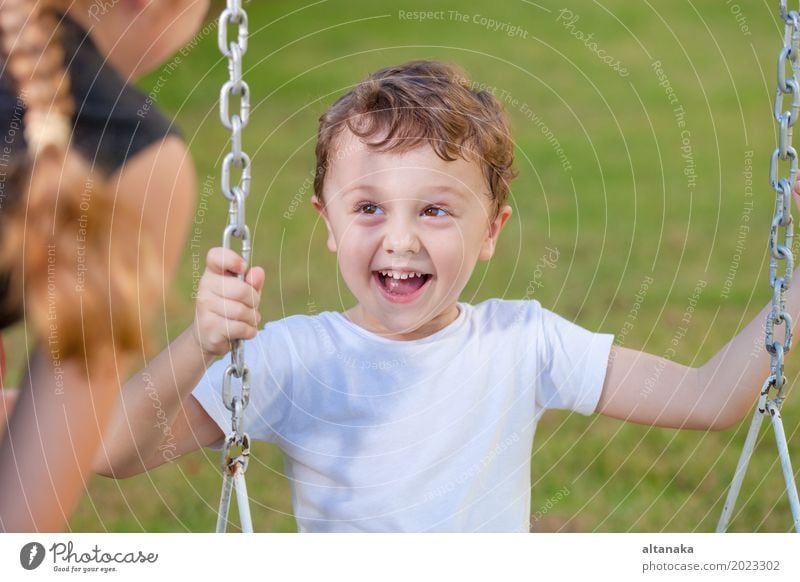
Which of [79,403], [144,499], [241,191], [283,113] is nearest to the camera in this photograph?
[241,191]

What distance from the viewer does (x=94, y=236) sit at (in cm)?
151

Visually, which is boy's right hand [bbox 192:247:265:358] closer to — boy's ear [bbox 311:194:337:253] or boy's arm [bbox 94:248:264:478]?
boy's arm [bbox 94:248:264:478]

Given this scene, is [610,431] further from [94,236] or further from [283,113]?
[283,113]

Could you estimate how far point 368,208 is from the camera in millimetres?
1199

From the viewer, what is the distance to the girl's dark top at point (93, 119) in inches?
55.1

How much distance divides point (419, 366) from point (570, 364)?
167 millimetres

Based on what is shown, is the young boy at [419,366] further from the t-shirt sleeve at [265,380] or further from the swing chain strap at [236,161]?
the swing chain strap at [236,161]

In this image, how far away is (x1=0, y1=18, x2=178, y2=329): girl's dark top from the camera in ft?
4.59

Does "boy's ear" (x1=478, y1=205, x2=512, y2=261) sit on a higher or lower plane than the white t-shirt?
higher

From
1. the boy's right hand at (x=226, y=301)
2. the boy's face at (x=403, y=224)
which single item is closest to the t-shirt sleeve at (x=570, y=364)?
the boy's face at (x=403, y=224)

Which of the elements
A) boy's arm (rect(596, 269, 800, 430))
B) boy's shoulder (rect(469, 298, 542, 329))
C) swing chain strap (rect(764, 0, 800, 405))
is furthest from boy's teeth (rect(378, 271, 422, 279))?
swing chain strap (rect(764, 0, 800, 405))

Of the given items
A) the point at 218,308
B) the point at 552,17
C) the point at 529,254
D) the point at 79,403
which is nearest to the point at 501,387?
the point at 218,308

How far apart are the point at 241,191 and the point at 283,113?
2151mm

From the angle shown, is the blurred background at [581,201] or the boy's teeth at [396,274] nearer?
the boy's teeth at [396,274]
